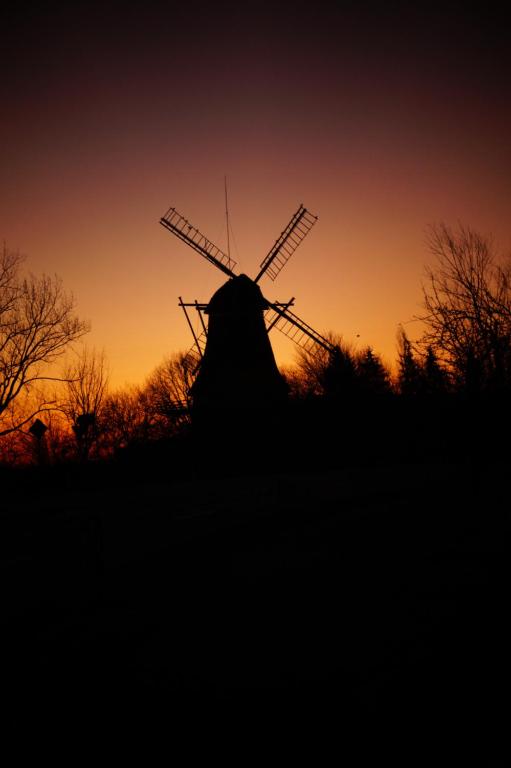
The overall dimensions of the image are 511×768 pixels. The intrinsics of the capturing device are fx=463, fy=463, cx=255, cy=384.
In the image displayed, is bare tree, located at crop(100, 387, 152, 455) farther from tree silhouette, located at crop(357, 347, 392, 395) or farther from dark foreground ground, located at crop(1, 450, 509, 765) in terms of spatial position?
dark foreground ground, located at crop(1, 450, 509, 765)

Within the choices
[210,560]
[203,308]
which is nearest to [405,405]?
[203,308]

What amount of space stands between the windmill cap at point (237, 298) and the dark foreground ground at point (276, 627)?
1472 centimetres

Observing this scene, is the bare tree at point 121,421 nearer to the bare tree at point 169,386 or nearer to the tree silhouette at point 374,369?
the bare tree at point 169,386

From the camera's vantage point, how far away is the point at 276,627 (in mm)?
5008

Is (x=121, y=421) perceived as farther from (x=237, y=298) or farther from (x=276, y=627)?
(x=276, y=627)

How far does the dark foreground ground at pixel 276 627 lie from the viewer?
346 cm

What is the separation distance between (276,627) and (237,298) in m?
20.8

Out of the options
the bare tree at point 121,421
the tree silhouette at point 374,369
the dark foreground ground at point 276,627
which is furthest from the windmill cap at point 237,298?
the bare tree at point 121,421

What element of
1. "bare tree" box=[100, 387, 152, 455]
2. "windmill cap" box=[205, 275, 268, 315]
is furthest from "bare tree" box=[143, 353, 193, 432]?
"windmill cap" box=[205, 275, 268, 315]

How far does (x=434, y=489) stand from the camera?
1479cm

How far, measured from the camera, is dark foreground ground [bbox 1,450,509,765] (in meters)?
3.46

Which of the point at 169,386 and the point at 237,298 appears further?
the point at 169,386

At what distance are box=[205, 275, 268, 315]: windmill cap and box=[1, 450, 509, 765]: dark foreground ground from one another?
1472cm

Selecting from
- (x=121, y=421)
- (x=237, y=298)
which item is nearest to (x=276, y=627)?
(x=237, y=298)
